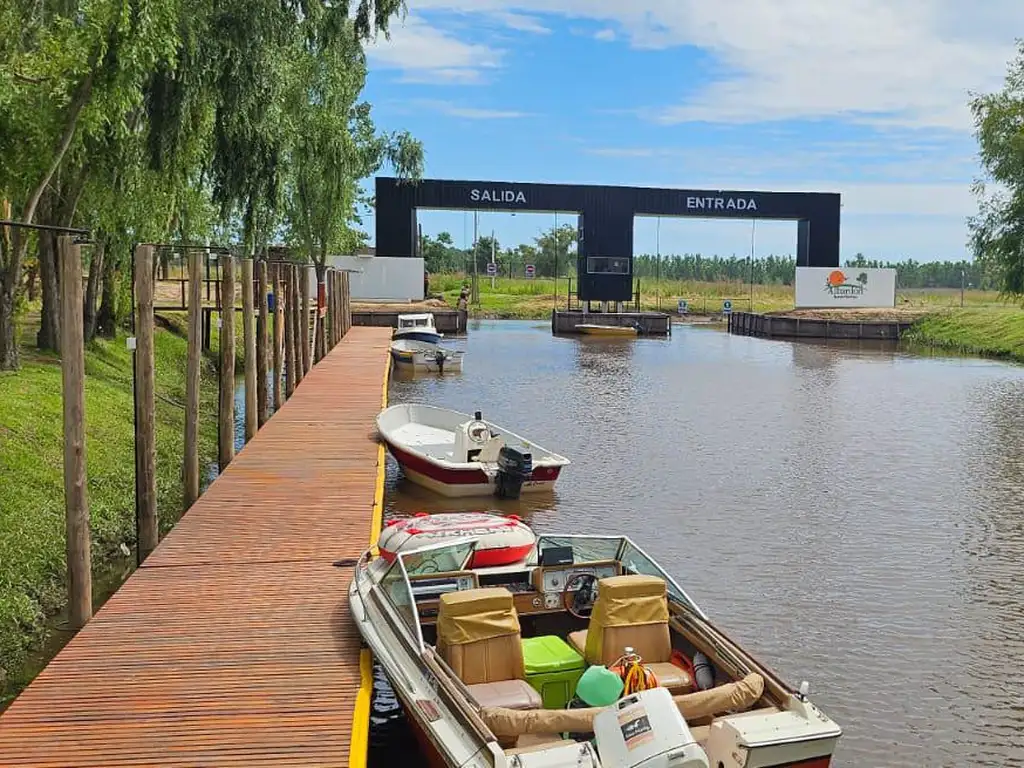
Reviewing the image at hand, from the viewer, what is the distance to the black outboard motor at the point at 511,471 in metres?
16.1

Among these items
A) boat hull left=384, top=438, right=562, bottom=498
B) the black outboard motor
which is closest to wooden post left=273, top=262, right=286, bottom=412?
boat hull left=384, top=438, right=562, bottom=498

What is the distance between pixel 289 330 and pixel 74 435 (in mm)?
15038

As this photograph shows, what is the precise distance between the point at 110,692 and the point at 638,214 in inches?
2212

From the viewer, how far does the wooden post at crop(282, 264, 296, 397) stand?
23.5 meters

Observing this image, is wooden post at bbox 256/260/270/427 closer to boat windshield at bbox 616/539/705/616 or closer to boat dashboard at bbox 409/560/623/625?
boat dashboard at bbox 409/560/623/625

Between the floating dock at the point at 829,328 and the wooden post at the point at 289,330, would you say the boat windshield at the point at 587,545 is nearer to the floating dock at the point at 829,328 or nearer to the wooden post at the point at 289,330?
the wooden post at the point at 289,330

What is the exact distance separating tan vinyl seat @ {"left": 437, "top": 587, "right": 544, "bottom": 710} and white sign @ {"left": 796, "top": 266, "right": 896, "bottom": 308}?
198 feet

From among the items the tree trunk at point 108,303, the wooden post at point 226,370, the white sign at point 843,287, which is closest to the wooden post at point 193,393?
the wooden post at point 226,370

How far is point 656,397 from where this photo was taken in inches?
1190

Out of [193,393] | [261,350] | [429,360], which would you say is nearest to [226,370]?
[193,393]

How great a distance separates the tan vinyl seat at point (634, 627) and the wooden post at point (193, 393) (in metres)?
6.69

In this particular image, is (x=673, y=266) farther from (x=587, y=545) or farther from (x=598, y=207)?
(x=587, y=545)

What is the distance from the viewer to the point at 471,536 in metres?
10.9

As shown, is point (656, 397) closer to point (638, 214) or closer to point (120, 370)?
point (120, 370)
